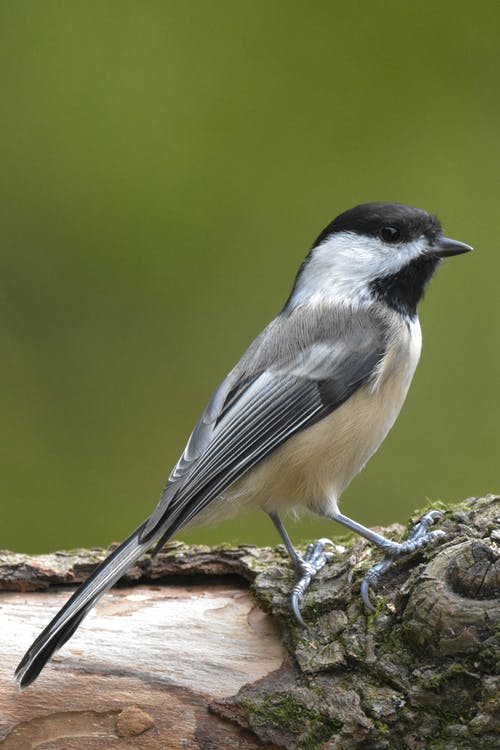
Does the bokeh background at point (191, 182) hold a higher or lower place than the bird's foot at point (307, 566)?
higher

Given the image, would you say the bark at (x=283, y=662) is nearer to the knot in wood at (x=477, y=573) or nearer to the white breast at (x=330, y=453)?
the knot in wood at (x=477, y=573)

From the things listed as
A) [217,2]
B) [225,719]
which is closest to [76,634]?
[225,719]

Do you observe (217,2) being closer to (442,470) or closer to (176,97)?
(176,97)

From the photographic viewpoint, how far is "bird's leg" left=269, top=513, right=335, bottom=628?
1996 mm

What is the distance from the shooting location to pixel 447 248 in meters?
2.49

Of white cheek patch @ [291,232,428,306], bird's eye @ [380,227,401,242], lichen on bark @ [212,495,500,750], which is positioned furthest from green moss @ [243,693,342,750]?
bird's eye @ [380,227,401,242]

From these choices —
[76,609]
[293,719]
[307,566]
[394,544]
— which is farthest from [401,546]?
[76,609]

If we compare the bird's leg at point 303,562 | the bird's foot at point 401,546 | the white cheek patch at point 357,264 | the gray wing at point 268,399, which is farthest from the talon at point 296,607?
the white cheek patch at point 357,264

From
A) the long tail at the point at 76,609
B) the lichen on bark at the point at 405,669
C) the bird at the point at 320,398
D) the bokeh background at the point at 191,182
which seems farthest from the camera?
the bokeh background at the point at 191,182

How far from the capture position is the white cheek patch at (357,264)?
246 centimetres

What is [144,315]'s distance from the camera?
120 inches

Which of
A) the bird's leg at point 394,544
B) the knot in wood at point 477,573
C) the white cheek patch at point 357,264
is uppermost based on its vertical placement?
the white cheek patch at point 357,264

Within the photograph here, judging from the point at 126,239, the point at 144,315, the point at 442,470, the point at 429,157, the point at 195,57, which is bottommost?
the point at 442,470

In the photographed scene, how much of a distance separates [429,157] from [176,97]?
80cm
